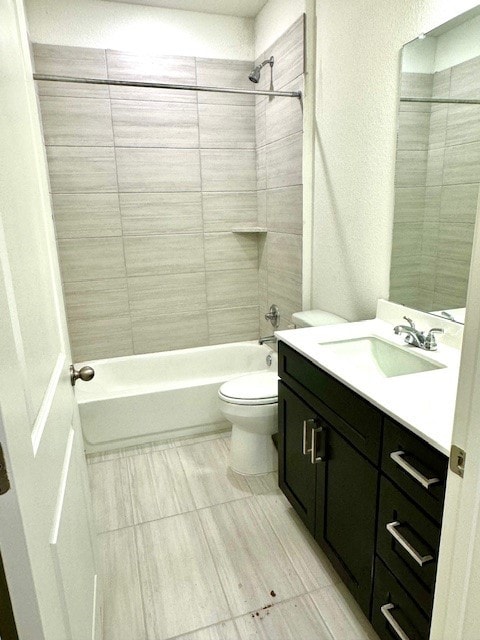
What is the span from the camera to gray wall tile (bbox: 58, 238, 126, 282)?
9.07 feet

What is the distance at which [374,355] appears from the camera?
1730 mm

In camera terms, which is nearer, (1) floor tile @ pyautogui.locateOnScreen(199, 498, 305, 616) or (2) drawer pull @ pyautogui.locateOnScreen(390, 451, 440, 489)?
(2) drawer pull @ pyautogui.locateOnScreen(390, 451, 440, 489)

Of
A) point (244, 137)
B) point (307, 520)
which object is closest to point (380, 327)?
point (307, 520)

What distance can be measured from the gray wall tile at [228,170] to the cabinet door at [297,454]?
1.76 m

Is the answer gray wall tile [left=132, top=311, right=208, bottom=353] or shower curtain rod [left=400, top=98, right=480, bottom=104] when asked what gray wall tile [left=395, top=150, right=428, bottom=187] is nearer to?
shower curtain rod [left=400, top=98, right=480, bottom=104]

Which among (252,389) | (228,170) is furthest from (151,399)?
(228,170)

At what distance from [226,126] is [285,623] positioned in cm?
288

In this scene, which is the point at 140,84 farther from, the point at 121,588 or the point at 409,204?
the point at 121,588

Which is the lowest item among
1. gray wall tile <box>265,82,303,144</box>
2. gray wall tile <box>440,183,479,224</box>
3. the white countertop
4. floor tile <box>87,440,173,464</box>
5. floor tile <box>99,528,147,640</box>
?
floor tile <box>87,440,173,464</box>

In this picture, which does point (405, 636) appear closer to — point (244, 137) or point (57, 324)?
point (57, 324)

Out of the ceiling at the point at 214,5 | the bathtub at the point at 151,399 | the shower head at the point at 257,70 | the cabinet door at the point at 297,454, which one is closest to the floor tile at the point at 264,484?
the cabinet door at the point at 297,454

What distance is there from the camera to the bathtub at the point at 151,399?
2.46 metres

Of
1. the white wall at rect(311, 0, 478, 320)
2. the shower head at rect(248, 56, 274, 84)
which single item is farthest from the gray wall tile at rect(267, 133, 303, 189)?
the shower head at rect(248, 56, 274, 84)

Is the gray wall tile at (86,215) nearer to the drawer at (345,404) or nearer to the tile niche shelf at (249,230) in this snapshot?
the tile niche shelf at (249,230)
